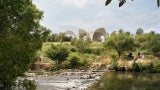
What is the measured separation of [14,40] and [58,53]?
57.0m

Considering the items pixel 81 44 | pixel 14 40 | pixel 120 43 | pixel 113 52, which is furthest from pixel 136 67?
pixel 14 40

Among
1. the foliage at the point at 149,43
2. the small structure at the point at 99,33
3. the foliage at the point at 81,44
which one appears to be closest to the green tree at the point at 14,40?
the foliage at the point at 149,43

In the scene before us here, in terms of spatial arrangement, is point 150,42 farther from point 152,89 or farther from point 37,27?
point 37,27

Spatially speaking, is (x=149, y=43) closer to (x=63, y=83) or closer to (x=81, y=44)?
(x=81, y=44)

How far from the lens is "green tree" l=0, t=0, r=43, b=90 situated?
22.1 m

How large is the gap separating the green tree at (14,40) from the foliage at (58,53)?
53.4 meters

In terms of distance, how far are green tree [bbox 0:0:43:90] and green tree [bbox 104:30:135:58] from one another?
68654mm

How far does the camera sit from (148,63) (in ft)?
264

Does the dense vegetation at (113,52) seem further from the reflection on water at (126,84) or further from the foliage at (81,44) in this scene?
the reflection on water at (126,84)

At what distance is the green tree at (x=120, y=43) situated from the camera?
93.3 m

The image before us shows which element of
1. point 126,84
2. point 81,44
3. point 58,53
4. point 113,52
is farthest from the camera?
point 81,44

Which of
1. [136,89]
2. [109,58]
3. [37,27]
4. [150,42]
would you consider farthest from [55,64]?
[37,27]

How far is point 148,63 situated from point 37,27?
55.8m

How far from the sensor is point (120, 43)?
307ft
